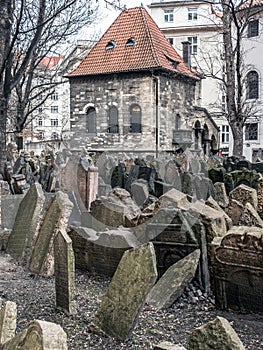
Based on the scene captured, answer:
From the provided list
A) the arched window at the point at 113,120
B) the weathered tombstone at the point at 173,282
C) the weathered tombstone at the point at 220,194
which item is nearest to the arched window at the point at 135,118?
the arched window at the point at 113,120

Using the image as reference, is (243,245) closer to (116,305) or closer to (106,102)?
(116,305)

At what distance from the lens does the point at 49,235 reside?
6.23 metres

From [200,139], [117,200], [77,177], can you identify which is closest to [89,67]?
[200,139]

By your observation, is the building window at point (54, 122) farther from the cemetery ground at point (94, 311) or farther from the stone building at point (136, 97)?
the cemetery ground at point (94, 311)

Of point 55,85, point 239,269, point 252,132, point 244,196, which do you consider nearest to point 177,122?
point 252,132

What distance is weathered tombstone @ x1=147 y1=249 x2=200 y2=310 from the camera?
16.9ft

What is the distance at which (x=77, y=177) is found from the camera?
966 centimetres

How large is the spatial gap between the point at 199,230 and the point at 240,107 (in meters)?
12.2

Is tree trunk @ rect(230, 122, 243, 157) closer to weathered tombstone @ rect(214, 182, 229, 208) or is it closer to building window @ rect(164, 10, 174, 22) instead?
weathered tombstone @ rect(214, 182, 229, 208)

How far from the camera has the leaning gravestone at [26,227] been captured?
6790 millimetres

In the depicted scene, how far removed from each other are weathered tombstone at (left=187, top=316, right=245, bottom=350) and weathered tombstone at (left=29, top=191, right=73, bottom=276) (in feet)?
11.4

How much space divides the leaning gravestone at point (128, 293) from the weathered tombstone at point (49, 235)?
191 cm

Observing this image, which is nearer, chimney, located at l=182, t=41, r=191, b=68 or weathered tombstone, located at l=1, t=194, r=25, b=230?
weathered tombstone, located at l=1, t=194, r=25, b=230

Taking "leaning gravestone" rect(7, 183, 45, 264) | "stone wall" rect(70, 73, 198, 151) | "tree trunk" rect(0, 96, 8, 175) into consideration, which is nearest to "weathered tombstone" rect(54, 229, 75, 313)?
"leaning gravestone" rect(7, 183, 45, 264)
